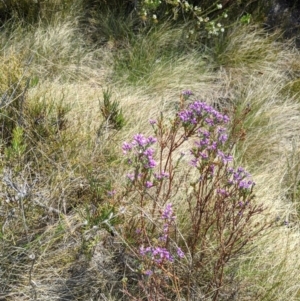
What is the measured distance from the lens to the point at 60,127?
9.89 feet

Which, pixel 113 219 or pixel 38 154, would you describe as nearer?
pixel 113 219

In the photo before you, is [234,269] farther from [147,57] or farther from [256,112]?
[147,57]

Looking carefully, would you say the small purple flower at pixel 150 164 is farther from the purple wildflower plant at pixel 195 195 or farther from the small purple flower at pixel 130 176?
the small purple flower at pixel 130 176

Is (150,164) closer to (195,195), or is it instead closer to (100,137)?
(195,195)

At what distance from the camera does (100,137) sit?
3.05 m

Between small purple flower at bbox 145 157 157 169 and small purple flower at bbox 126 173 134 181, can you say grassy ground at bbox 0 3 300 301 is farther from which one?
small purple flower at bbox 145 157 157 169

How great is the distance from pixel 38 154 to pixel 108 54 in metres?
1.58

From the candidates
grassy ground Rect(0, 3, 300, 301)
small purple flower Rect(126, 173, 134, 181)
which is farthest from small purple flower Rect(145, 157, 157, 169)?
grassy ground Rect(0, 3, 300, 301)

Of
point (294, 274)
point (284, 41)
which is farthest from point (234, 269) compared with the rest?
point (284, 41)

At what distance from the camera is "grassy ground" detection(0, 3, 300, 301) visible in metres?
2.36

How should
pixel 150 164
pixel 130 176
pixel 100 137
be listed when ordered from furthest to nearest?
pixel 100 137 < pixel 130 176 < pixel 150 164

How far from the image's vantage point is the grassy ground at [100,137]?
236cm

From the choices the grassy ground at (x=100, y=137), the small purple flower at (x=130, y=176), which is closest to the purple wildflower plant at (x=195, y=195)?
the small purple flower at (x=130, y=176)

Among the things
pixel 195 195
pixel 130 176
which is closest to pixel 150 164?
pixel 130 176
